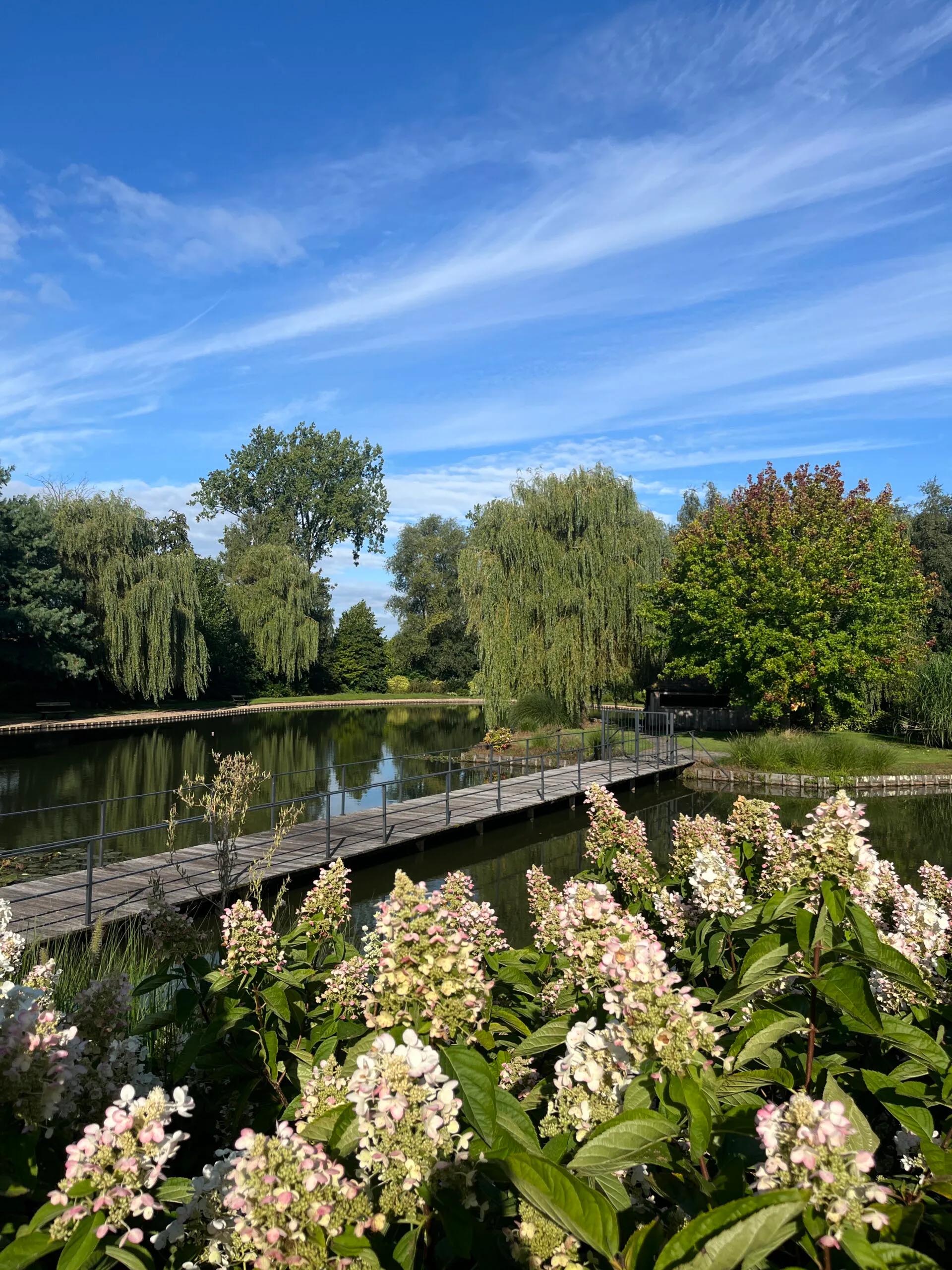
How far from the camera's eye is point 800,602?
21328mm

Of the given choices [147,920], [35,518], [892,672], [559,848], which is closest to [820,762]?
[892,672]

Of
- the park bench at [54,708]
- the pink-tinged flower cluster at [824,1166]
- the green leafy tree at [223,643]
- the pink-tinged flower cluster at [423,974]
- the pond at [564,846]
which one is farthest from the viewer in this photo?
the green leafy tree at [223,643]

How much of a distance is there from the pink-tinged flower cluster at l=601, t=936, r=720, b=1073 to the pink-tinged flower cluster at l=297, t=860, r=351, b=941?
159 cm

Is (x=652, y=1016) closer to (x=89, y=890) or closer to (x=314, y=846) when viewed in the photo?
(x=89, y=890)

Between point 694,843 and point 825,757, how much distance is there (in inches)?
723

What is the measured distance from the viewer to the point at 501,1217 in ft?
4.73

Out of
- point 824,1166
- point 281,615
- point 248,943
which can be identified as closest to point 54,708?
point 281,615

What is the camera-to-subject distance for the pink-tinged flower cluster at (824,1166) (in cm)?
107

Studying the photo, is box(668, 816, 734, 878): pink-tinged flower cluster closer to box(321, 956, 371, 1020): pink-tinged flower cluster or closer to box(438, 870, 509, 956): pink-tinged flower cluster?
box(438, 870, 509, 956): pink-tinged flower cluster

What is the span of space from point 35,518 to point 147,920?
3287 centimetres

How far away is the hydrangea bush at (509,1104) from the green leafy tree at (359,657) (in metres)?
48.3

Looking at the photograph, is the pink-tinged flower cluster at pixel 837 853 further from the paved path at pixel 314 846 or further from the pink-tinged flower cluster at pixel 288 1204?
the paved path at pixel 314 846

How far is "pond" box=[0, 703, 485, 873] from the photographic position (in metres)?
14.4

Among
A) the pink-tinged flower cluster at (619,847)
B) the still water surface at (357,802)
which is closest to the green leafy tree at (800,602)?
the still water surface at (357,802)
